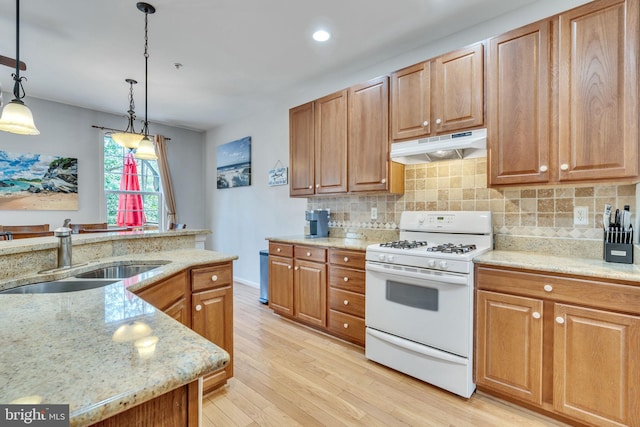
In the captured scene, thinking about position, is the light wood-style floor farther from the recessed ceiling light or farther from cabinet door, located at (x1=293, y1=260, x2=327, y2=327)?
the recessed ceiling light

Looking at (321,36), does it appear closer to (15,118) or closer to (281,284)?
(15,118)

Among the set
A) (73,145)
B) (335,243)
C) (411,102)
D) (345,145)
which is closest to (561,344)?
(335,243)

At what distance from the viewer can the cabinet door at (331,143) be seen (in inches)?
119

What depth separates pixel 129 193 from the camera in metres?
4.91

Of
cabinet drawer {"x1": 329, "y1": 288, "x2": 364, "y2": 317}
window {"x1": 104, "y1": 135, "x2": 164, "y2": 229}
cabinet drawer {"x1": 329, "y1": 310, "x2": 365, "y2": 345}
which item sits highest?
window {"x1": 104, "y1": 135, "x2": 164, "y2": 229}

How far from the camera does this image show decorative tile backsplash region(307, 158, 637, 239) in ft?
6.64

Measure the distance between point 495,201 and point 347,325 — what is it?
1.63 metres

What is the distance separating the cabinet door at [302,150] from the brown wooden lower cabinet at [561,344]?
1986mm

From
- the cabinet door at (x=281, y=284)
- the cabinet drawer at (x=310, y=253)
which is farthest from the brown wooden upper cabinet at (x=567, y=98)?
the cabinet door at (x=281, y=284)

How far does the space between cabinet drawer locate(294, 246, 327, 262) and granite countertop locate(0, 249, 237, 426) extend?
1.95 meters

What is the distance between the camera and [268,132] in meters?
4.43

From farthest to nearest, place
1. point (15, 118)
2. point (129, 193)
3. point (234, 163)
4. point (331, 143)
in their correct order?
point (234, 163) → point (129, 193) → point (331, 143) → point (15, 118)

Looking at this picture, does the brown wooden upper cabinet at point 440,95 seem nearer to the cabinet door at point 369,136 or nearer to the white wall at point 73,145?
the cabinet door at point 369,136

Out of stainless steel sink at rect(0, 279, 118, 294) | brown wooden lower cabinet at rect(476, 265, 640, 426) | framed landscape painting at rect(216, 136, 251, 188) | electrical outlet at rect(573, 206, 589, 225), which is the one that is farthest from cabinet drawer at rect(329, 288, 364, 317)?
framed landscape painting at rect(216, 136, 251, 188)
